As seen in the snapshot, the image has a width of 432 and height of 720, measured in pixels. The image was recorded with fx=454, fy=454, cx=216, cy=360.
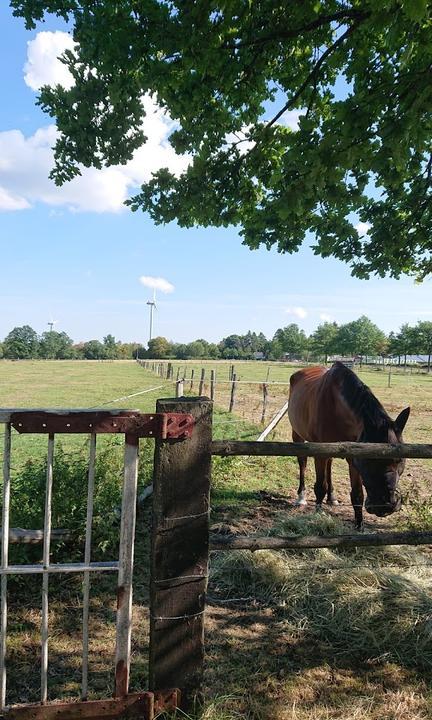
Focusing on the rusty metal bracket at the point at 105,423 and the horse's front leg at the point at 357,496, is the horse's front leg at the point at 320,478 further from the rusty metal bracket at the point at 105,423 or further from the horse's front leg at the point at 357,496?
the rusty metal bracket at the point at 105,423

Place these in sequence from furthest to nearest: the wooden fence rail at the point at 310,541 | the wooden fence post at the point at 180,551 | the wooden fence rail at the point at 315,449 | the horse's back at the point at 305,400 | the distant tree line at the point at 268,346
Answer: the distant tree line at the point at 268,346
the horse's back at the point at 305,400
the wooden fence rail at the point at 310,541
the wooden fence rail at the point at 315,449
the wooden fence post at the point at 180,551

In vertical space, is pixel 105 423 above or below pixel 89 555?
above

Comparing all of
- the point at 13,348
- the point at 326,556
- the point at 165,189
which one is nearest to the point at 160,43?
the point at 165,189

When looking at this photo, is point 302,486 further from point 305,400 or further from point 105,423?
point 105,423

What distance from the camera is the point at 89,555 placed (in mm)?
2338

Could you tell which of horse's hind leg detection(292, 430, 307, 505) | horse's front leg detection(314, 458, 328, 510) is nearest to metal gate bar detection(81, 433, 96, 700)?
horse's front leg detection(314, 458, 328, 510)

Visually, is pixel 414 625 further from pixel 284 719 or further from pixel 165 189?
pixel 165 189

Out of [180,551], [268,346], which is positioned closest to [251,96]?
[180,551]

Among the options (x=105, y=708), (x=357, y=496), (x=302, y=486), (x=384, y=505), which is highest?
(x=384, y=505)

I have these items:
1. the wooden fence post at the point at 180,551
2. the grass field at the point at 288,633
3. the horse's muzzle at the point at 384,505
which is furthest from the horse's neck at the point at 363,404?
the wooden fence post at the point at 180,551

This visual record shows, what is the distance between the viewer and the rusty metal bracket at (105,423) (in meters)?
2.25

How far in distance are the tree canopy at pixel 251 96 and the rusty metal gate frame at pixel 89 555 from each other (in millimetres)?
2516

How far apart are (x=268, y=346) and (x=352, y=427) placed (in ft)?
452

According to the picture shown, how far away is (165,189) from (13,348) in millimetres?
131449
